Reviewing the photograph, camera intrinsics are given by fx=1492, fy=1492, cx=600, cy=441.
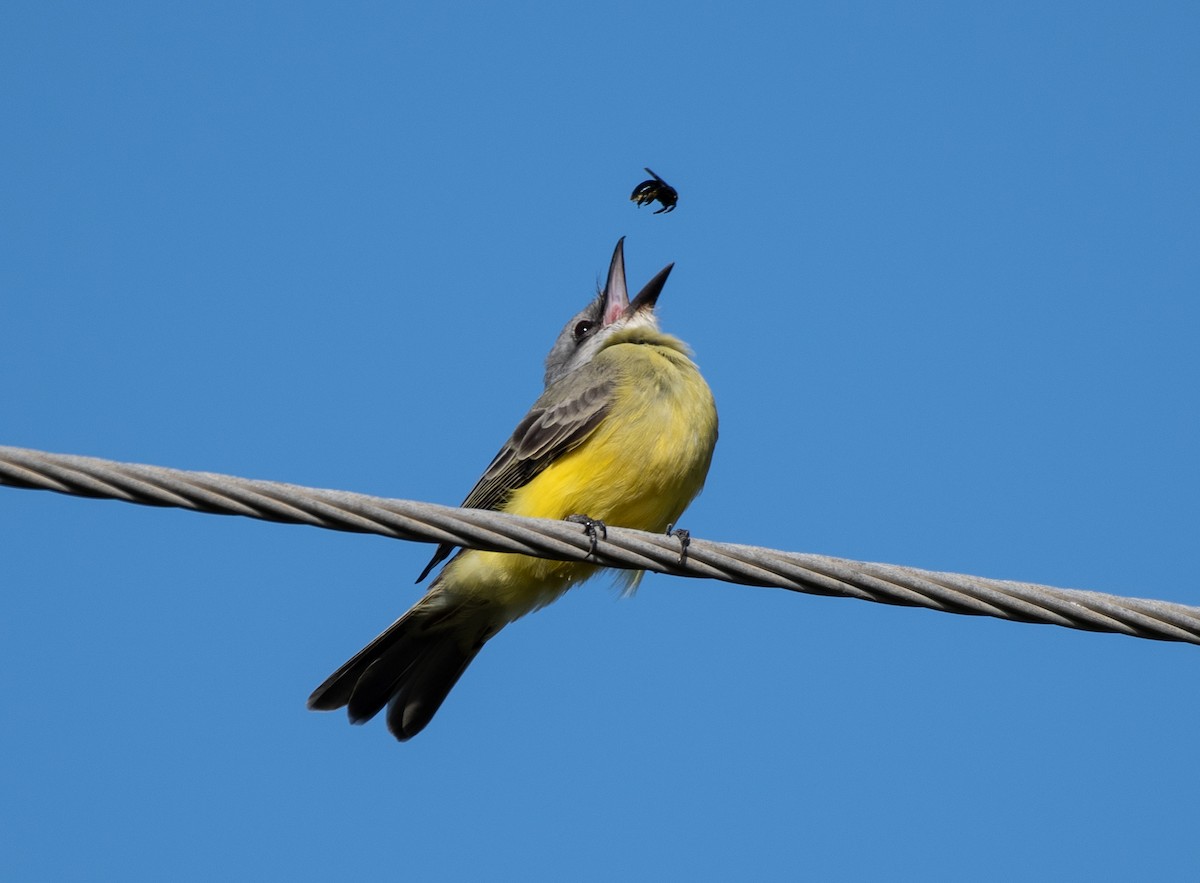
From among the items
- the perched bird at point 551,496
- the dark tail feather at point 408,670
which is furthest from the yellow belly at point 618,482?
the dark tail feather at point 408,670

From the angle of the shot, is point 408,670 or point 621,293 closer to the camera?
point 408,670

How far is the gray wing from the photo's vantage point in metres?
6.33

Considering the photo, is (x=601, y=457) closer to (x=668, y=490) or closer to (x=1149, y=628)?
(x=668, y=490)

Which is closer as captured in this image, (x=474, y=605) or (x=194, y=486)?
(x=194, y=486)

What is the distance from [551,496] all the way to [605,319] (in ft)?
7.00

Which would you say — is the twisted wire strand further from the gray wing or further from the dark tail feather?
the dark tail feather

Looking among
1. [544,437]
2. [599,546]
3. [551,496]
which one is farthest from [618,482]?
[599,546]

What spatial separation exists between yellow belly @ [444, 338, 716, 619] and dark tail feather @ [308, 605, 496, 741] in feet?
1.05

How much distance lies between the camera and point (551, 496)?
20.2ft

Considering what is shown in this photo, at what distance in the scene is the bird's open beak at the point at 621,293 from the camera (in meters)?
7.79

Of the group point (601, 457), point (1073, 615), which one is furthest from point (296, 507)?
point (601, 457)

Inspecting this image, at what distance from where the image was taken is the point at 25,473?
3.47m

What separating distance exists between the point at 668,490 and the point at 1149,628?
8.02 feet

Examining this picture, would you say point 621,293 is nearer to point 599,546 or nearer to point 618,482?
point 618,482
